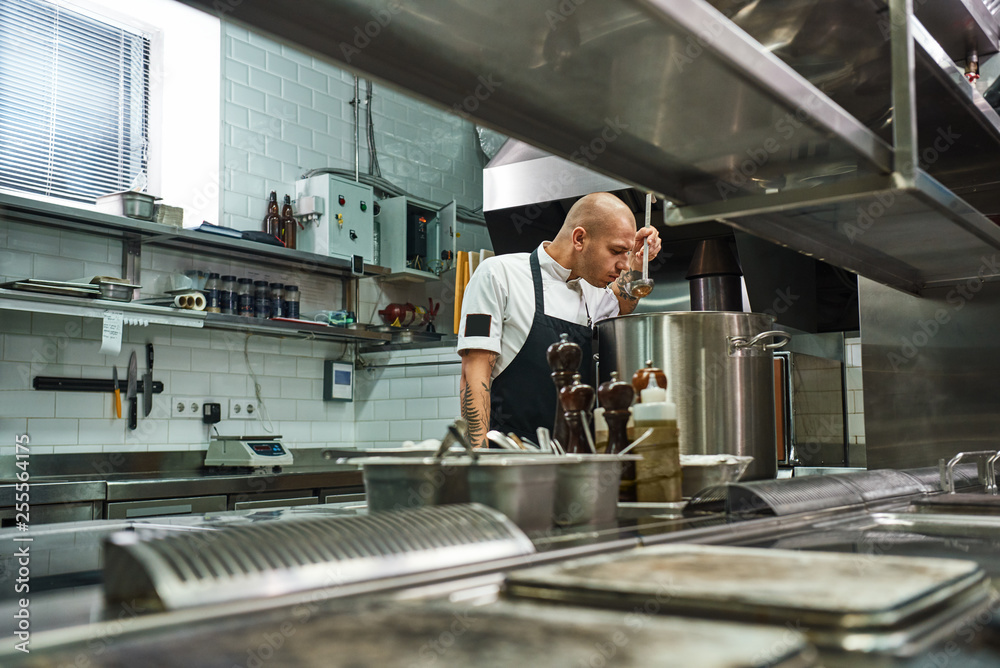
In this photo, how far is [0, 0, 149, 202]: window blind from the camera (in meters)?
4.39

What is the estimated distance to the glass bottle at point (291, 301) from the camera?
Result: 5.00 meters

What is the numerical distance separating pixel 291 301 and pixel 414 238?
1099 millimetres

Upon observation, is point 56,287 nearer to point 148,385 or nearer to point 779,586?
point 148,385

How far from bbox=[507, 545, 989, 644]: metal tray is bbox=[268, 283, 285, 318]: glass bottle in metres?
4.22

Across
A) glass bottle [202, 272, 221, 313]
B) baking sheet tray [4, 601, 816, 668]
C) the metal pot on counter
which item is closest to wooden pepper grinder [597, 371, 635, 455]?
the metal pot on counter

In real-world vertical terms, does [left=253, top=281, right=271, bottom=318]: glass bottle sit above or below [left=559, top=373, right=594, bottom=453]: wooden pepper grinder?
above

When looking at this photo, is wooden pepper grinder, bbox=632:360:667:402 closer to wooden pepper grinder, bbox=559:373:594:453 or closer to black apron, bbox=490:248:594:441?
wooden pepper grinder, bbox=559:373:594:453

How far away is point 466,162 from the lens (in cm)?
673

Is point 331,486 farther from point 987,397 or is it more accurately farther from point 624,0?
point 624,0

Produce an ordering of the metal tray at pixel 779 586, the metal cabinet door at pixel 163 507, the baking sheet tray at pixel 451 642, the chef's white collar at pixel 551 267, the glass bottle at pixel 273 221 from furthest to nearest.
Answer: the glass bottle at pixel 273 221, the metal cabinet door at pixel 163 507, the chef's white collar at pixel 551 267, the metal tray at pixel 779 586, the baking sheet tray at pixel 451 642

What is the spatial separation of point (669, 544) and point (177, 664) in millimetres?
672

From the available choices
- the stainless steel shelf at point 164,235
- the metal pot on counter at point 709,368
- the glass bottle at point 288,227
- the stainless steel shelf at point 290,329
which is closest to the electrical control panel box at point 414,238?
the stainless steel shelf at point 164,235

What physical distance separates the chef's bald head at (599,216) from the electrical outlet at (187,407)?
2.66m

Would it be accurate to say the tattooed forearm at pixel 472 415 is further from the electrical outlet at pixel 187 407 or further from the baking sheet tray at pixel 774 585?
the electrical outlet at pixel 187 407
